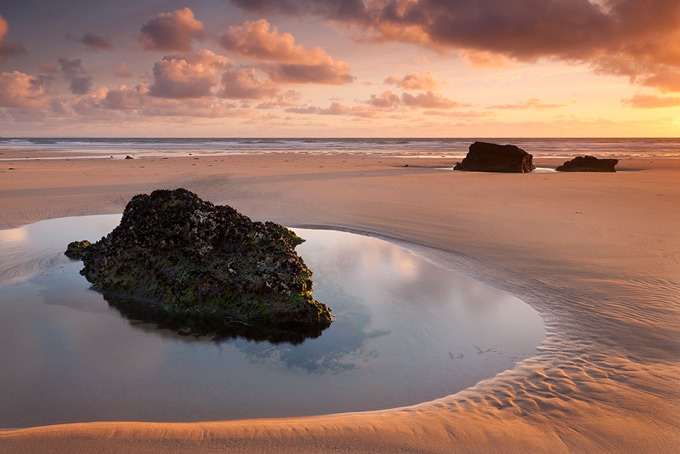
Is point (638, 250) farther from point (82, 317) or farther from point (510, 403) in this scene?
point (82, 317)

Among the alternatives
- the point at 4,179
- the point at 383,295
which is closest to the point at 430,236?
the point at 383,295

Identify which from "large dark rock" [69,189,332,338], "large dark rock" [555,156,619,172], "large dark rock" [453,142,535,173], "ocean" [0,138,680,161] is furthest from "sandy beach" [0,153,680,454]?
"ocean" [0,138,680,161]

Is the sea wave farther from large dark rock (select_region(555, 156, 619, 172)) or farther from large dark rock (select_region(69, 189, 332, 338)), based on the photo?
large dark rock (select_region(69, 189, 332, 338))

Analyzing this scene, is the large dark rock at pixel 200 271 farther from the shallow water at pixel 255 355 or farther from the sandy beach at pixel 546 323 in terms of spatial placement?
the sandy beach at pixel 546 323

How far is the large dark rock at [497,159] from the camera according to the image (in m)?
26.0

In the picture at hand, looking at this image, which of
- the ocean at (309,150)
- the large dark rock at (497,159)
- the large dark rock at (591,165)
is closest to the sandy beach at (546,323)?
the large dark rock at (497,159)

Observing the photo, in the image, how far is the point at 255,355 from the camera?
4.53 metres

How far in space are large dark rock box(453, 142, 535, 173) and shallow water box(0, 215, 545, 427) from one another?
21.0m

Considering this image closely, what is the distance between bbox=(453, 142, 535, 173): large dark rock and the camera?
26.0 metres

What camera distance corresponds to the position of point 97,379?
398 centimetres

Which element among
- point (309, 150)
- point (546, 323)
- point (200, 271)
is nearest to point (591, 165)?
point (546, 323)

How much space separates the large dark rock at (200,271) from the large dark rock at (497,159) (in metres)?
22.5

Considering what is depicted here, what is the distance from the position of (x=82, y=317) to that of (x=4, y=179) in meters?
19.5

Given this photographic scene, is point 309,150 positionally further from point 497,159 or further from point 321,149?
point 497,159
